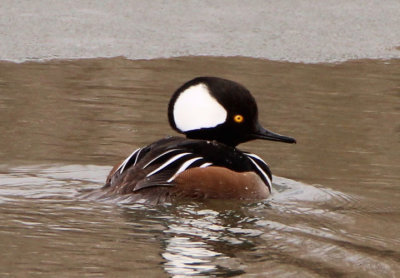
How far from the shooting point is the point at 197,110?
6.30m

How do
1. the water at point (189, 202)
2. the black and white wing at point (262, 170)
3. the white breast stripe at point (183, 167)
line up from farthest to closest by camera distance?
the black and white wing at point (262, 170) < the white breast stripe at point (183, 167) < the water at point (189, 202)

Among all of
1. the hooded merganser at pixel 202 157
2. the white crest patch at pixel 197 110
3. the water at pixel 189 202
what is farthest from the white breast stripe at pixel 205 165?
the white crest patch at pixel 197 110

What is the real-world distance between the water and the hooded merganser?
0.12 m

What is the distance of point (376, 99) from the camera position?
8.76m

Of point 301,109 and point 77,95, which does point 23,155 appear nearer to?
point 77,95

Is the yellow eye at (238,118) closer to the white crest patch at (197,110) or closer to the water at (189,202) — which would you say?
the white crest patch at (197,110)

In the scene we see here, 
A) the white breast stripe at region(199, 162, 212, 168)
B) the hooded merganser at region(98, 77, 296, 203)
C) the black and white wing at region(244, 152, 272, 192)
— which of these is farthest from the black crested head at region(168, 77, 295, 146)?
the white breast stripe at region(199, 162, 212, 168)

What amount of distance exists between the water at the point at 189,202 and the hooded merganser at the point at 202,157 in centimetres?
12

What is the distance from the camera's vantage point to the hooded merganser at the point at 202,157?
5.91 m

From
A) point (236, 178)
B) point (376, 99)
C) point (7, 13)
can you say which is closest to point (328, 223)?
point (236, 178)

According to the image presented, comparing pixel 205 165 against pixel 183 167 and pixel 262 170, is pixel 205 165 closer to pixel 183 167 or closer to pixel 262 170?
pixel 183 167

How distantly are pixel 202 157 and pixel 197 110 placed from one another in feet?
1.34

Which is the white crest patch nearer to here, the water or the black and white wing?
the black and white wing

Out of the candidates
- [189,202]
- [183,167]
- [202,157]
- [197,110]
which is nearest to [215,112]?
[197,110]
